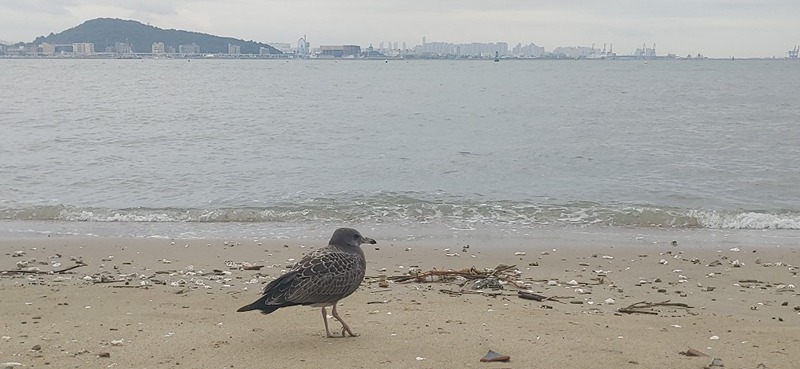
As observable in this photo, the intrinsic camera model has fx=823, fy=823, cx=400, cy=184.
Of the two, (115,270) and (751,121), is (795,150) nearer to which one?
(751,121)

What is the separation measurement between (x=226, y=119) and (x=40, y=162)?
45.6 feet

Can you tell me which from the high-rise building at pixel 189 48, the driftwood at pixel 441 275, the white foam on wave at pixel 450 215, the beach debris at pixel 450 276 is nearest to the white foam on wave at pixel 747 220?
the white foam on wave at pixel 450 215

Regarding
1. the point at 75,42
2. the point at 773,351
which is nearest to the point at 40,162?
the point at 773,351

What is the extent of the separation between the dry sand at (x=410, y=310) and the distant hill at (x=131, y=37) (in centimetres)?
16593

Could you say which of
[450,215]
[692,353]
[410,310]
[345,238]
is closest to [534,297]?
[410,310]

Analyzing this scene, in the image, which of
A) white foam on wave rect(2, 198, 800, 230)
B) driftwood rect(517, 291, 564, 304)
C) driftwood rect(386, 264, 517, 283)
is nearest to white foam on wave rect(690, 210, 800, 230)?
white foam on wave rect(2, 198, 800, 230)

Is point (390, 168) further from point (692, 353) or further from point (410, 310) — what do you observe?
point (692, 353)

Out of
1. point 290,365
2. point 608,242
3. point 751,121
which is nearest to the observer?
point 290,365

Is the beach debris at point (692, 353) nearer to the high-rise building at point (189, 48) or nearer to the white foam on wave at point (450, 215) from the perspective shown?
the white foam on wave at point (450, 215)

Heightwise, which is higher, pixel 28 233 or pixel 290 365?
pixel 290 365

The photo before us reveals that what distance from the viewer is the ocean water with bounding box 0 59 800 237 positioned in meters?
14.5

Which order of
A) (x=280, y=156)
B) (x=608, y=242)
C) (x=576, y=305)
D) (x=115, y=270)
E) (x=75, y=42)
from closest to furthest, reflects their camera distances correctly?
(x=576, y=305)
(x=115, y=270)
(x=608, y=242)
(x=280, y=156)
(x=75, y=42)

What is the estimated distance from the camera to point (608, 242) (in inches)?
481

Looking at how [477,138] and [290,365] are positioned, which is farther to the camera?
[477,138]
